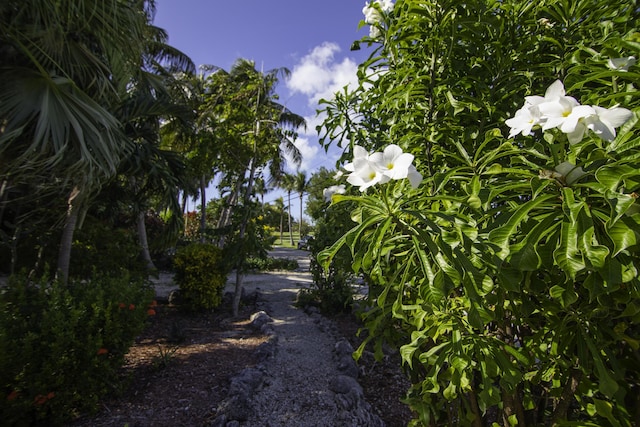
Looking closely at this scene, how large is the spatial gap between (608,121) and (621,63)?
14.3 inches

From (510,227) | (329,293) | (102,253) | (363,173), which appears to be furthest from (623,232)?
(102,253)

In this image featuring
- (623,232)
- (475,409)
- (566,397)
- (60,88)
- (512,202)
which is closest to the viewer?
(623,232)

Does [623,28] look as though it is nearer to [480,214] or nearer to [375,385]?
[480,214]

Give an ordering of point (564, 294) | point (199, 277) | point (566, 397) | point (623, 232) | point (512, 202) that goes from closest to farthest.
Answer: point (623, 232) < point (564, 294) < point (512, 202) < point (566, 397) < point (199, 277)

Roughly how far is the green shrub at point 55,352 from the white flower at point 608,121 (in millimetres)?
2926

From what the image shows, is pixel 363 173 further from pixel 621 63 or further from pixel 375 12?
pixel 375 12

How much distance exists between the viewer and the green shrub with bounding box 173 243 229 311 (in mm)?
5434

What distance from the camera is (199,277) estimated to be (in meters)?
5.50

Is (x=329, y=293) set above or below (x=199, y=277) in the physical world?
below

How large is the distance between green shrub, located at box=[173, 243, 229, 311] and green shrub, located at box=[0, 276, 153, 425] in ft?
8.76

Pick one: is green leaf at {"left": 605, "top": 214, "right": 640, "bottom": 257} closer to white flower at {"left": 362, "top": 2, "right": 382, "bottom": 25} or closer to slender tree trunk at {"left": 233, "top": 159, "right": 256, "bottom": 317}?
white flower at {"left": 362, "top": 2, "right": 382, "bottom": 25}

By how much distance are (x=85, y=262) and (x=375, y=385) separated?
4.91 m

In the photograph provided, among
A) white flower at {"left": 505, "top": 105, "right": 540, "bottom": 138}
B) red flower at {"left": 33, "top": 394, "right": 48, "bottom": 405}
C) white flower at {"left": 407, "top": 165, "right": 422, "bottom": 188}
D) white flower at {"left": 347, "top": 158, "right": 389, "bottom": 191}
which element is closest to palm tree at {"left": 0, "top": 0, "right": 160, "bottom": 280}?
red flower at {"left": 33, "top": 394, "right": 48, "bottom": 405}

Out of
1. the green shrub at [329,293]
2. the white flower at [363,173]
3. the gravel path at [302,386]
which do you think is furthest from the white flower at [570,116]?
the green shrub at [329,293]
